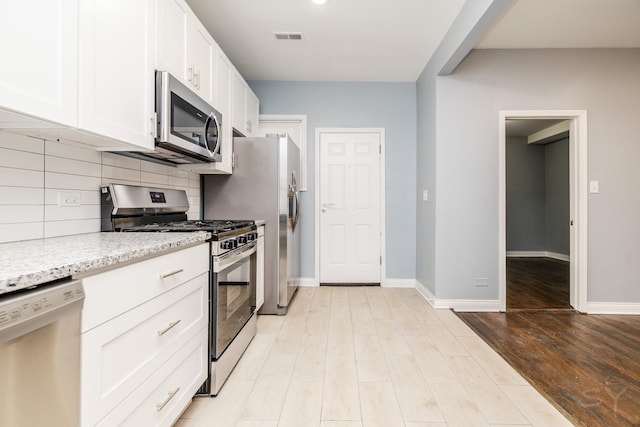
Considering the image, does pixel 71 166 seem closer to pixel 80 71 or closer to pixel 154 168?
pixel 80 71

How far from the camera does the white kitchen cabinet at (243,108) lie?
2.99 m

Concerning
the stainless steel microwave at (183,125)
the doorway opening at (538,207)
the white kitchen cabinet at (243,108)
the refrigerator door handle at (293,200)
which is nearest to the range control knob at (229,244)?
the stainless steel microwave at (183,125)

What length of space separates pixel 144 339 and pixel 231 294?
2.68 ft

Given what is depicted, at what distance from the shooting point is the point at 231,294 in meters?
1.98

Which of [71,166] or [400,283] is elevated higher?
[71,166]

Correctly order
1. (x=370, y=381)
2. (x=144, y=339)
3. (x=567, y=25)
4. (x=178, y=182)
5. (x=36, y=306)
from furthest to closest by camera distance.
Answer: (x=567, y=25) → (x=178, y=182) → (x=370, y=381) → (x=144, y=339) → (x=36, y=306)

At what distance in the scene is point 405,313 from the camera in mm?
3076

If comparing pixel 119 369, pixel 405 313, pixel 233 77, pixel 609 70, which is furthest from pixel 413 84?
pixel 119 369

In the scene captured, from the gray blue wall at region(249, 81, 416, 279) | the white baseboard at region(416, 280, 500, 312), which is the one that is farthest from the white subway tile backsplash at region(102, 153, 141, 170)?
the white baseboard at region(416, 280, 500, 312)

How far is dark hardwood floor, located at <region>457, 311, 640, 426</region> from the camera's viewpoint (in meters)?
1.66

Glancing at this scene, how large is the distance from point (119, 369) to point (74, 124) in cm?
91

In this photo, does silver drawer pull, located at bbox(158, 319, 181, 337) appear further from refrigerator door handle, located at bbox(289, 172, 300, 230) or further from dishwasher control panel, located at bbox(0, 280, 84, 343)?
refrigerator door handle, located at bbox(289, 172, 300, 230)

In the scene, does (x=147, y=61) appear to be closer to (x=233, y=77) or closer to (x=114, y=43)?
(x=114, y=43)

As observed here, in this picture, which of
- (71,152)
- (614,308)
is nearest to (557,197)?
(614,308)
